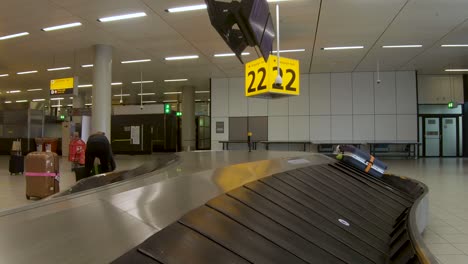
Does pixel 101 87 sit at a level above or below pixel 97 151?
above

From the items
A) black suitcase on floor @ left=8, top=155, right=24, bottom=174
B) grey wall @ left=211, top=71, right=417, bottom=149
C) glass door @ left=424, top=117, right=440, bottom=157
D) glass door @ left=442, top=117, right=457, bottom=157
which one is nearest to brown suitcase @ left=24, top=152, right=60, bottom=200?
black suitcase on floor @ left=8, top=155, right=24, bottom=174

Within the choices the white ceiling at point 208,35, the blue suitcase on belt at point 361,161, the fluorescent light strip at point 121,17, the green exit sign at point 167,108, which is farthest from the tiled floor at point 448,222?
the green exit sign at point 167,108

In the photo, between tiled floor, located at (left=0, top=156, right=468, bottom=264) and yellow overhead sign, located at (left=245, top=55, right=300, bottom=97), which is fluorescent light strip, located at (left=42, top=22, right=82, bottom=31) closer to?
tiled floor, located at (left=0, top=156, right=468, bottom=264)

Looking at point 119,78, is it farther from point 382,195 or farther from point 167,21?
point 382,195

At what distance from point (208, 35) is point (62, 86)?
6674 millimetres

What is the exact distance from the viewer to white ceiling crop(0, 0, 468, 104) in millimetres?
8242

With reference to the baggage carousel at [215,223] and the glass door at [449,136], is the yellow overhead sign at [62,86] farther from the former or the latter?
the glass door at [449,136]

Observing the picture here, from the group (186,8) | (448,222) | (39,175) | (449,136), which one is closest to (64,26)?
(186,8)

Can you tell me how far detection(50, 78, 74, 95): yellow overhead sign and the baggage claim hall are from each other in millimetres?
65

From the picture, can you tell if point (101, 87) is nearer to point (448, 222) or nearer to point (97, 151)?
point (97, 151)

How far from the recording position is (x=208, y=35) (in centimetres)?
1047

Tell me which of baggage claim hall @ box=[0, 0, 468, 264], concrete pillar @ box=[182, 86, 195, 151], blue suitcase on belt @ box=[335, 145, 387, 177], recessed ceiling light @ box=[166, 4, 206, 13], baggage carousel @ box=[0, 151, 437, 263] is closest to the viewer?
baggage carousel @ box=[0, 151, 437, 263]

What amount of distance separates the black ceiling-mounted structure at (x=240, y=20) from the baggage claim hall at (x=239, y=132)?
0.03m

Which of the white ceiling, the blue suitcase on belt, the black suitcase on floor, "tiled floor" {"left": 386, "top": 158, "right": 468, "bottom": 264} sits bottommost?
"tiled floor" {"left": 386, "top": 158, "right": 468, "bottom": 264}
